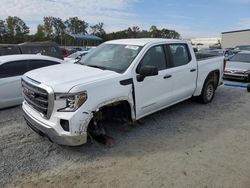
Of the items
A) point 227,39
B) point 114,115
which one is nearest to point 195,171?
point 114,115

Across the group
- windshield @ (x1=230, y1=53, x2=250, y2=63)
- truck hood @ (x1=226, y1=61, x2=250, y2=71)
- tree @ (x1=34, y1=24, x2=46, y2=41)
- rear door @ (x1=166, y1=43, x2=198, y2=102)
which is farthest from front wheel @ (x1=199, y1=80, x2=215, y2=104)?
tree @ (x1=34, y1=24, x2=46, y2=41)

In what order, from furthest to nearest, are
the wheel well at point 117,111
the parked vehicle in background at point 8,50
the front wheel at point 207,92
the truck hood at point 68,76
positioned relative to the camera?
the parked vehicle in background at point 8,50
the front wheel at point 207,92
the wheel well at point 117,111
the truck hood at point 68,76

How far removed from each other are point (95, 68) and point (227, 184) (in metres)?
2.90

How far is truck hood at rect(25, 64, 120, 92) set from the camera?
4.02 metres

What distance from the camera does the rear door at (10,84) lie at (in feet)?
21.8

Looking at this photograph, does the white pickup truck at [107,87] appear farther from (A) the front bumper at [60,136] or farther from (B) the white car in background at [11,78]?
(B) the white car in background at [11,78]

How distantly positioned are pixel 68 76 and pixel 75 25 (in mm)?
71859

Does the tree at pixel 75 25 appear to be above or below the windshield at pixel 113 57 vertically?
above

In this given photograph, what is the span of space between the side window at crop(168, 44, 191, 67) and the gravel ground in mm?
1310

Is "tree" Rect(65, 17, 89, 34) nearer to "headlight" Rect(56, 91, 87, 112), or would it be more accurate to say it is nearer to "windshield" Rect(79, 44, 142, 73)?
"windshield" Rect(79, 44, 142, 73)

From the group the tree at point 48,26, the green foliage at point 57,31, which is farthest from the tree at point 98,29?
the tree at point 48,26

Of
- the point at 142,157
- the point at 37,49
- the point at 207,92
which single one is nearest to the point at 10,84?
the point at 142,157

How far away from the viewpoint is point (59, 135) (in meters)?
4.00

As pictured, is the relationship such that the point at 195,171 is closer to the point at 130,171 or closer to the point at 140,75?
the point at 130,171
